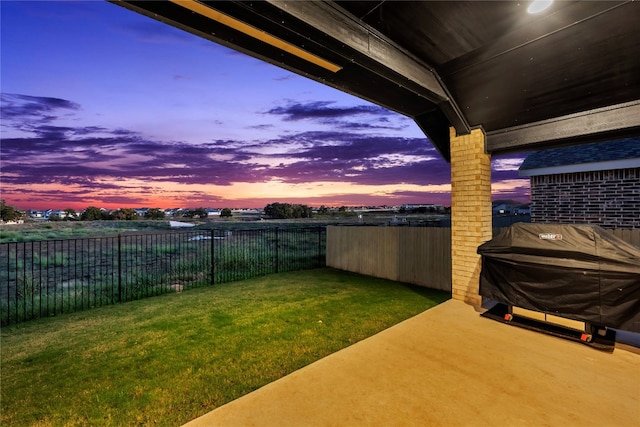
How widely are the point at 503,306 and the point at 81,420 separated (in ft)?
18.5

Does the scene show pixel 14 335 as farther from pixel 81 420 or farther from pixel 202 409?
pixel 202 409

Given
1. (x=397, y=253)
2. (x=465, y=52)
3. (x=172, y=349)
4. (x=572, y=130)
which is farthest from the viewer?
(x=397, y=253)

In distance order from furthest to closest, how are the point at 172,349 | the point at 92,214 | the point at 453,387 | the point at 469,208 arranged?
1. the point at 92,214
2. the point at 469,208
3. the point at 172,349
4. the point at 453,387

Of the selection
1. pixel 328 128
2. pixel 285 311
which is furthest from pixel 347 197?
pixel 285 311

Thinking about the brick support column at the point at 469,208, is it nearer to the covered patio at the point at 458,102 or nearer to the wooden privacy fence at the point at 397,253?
the covered patio at the point at 458,102

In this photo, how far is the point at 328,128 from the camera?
62.7ft

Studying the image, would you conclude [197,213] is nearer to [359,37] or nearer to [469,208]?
[469,208]

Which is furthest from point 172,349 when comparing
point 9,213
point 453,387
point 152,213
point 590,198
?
point 152,213

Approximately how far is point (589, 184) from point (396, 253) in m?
5.48

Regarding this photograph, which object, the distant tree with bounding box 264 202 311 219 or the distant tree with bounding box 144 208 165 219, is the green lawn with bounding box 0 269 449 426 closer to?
the distant tree with bounding box 144 208 165 219

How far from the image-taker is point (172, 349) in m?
3.44

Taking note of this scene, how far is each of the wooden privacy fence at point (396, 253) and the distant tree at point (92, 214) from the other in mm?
25457

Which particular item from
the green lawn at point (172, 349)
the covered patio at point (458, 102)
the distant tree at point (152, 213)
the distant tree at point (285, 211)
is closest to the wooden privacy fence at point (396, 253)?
the green lawn at point (172, 349)

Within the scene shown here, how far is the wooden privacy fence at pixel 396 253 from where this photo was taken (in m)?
6.51
